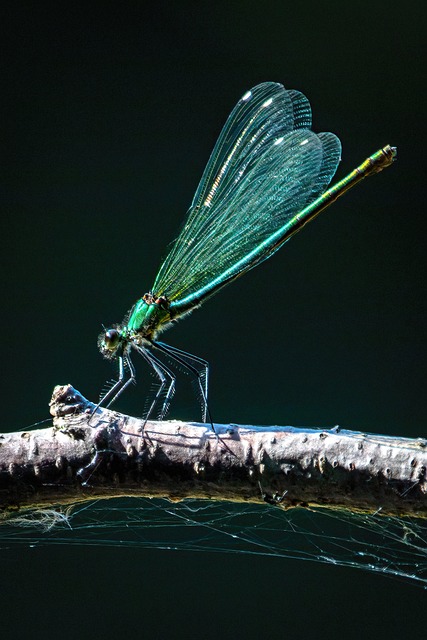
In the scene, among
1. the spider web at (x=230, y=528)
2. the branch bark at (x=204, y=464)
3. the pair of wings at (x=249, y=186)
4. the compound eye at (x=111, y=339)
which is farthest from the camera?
the pair of wings at (x=249, y=186)

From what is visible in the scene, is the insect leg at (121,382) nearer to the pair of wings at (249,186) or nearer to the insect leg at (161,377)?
the insect leg at (161,377)

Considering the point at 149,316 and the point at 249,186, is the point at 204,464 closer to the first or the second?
the point at 149,316

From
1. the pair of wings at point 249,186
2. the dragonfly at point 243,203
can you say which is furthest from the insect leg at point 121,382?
the pair of wings at point 249,186

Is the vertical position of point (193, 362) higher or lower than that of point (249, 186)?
lower

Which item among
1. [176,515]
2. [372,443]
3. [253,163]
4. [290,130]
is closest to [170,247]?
[253,163]

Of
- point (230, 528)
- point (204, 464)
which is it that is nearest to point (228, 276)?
point (230, 528)

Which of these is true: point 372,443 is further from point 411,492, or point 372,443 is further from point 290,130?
point 290,130

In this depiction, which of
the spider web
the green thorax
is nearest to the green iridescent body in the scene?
the green thorax
